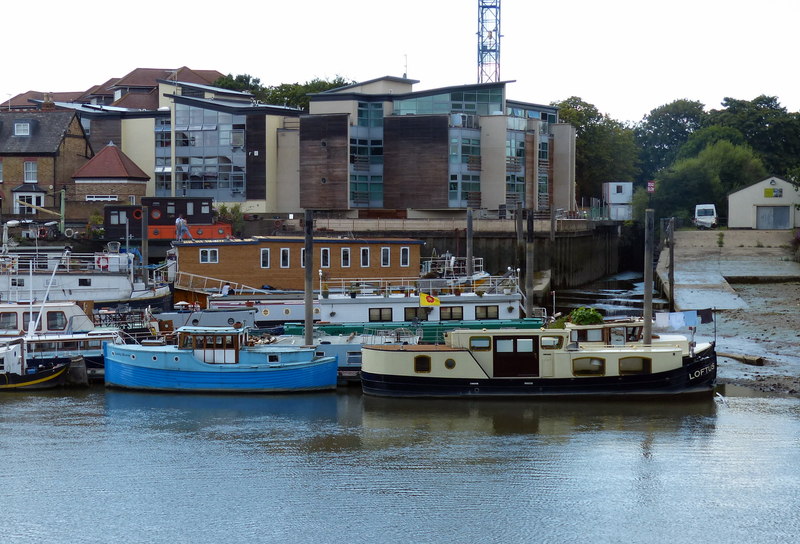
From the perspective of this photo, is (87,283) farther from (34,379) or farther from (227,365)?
(227,365)

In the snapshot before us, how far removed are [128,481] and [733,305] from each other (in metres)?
33.9

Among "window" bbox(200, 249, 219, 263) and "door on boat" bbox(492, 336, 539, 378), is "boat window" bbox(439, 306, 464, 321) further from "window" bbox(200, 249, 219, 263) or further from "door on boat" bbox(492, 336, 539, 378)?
"window" bbox(200, 249, 219, 263)

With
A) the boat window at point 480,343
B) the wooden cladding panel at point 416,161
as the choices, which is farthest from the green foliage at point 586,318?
the wooden cladding panel at point 416,161

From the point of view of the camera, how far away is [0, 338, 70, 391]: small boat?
36438mm

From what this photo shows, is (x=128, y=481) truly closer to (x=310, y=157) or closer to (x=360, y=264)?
(x=360, y=264)

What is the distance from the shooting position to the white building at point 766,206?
81.1 metres

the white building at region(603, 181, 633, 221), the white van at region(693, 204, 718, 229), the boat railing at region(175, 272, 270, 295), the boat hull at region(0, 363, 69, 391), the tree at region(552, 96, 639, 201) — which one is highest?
the tree at region(552, 96, 639, 201)

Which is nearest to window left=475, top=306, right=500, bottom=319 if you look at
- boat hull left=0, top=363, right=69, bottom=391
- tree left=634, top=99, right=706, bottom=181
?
boat hull left=0, top=363, right=69, bottom=391

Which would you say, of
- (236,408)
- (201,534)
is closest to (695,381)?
(236,408)

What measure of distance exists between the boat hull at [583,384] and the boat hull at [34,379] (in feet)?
38.0

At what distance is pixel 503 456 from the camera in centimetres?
2892

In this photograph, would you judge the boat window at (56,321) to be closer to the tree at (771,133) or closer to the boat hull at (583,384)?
the boat hull at (583,384)

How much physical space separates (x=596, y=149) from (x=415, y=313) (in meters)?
69.3

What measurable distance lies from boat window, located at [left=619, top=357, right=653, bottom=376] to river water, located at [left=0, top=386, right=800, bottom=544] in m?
1.07
